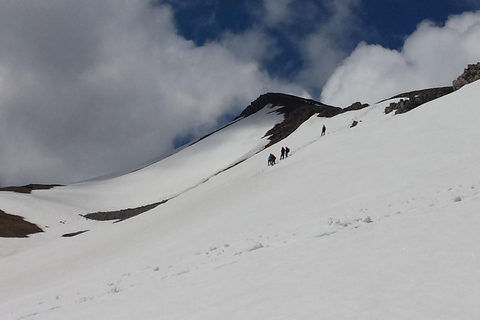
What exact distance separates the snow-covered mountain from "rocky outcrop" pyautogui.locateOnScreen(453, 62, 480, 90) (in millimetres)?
9140

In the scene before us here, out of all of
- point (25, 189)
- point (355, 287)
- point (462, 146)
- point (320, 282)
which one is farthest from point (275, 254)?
point (25, 189)

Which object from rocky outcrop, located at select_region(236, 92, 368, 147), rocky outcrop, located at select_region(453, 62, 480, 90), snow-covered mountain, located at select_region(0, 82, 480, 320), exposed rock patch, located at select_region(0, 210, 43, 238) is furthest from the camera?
rocky outcrop, located at select_region(236, 92, 368, 147)

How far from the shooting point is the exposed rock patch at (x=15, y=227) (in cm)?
5022

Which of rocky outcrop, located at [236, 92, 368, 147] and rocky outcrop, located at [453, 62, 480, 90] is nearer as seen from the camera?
rocky outcrop, located at [453, 62, 480, 90]

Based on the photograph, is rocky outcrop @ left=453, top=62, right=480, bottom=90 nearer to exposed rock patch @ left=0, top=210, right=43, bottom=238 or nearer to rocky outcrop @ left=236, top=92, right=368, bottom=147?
rocky outcrop @ left=236, top=92, right=368, bottom=147

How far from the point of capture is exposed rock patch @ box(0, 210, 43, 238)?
50.2 meters

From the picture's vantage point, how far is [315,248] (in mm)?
10062

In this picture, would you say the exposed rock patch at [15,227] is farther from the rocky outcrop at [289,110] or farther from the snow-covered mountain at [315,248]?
the rocky outcrop at [289,110]

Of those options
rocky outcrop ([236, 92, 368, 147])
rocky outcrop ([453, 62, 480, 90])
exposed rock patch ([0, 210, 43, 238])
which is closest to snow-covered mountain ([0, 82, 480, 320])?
rocky outcrop ([453, 62, 480, 90])

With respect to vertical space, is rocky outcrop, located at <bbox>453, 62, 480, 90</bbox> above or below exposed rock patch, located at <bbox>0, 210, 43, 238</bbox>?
above

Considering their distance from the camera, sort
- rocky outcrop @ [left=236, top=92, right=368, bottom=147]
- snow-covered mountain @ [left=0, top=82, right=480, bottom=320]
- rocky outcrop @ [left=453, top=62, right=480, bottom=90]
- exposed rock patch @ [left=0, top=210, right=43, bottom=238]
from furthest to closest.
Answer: rocky outcrop @ [left=236, top=92, right=368, bottom=147], exposed rock patch @ [left=0, top=210, right=43, bottom=238], rocky outcrop @ [left=453, top=62, right=480, bottom=90], snow-covered mountain @ [left=0, top=82, right=480, bottom=320]

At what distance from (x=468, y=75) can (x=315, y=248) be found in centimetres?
3665

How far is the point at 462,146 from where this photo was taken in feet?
60.0

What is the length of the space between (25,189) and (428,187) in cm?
7885
